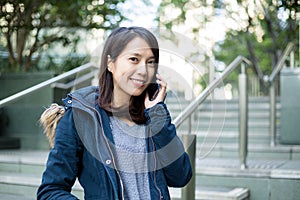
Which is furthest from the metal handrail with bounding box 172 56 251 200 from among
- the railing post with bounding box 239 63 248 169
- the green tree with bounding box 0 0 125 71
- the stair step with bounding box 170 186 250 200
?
the green tree with bounding box 0 0 125 71

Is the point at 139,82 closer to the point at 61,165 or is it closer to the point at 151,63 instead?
the point at 151,63

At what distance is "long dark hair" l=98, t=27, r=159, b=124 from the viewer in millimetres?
1457

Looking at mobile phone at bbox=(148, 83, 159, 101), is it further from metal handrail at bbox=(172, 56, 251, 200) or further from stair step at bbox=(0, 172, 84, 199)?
stair step at bbox=(0, 172, 84, 199)

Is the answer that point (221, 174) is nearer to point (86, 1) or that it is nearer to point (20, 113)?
point (20, 113)

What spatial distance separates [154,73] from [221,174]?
2762 mm

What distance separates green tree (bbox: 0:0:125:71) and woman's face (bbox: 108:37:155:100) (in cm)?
536

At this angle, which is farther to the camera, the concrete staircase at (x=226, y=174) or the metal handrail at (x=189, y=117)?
the concrete staircase at (x=226, y=174)

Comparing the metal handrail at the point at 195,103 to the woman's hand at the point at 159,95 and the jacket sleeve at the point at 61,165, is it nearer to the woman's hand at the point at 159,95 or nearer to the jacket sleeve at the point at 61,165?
the woman's hand at the point at 159,95

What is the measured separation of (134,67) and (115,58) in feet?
0.26

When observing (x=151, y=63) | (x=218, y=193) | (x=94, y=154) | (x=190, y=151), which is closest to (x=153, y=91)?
(x=151, y=63)

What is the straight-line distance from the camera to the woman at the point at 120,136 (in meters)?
1.42

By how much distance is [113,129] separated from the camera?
1.51 meters

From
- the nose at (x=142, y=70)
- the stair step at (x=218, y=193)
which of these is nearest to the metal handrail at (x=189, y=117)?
the stair step at (x=218, y=193)

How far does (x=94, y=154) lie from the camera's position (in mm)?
1436
